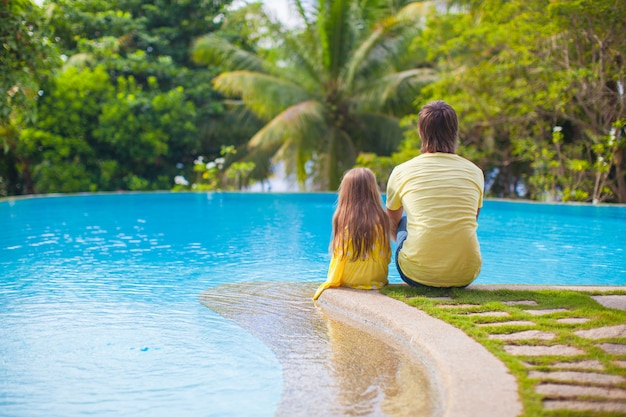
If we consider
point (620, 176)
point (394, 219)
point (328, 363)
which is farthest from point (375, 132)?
point (328, 363)

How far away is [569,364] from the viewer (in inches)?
106

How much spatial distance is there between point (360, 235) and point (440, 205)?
0.54 m

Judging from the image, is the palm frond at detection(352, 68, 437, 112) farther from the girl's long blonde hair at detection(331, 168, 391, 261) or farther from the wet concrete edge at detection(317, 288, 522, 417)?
the wet concrete edge at detection(317, 288, 522, 417)

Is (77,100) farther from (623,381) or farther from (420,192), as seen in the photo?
(623,381)

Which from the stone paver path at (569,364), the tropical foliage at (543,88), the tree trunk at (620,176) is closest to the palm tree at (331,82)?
the tropical foliage at (543,88)

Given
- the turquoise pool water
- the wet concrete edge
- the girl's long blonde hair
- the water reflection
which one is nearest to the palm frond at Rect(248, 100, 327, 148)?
the turquoise pool water

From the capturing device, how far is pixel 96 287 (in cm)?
496

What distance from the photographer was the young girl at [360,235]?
158 inches

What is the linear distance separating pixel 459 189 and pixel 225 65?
50.5ft

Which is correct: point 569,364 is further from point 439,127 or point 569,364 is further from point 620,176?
point 620,176

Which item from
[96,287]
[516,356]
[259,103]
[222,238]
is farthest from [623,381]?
[259,103]

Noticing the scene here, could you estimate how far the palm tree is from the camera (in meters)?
16.2

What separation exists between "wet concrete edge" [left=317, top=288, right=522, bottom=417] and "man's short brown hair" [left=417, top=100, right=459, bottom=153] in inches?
36.2

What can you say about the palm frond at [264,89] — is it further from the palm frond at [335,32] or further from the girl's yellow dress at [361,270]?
the girl's yellow dress at [361,270]
